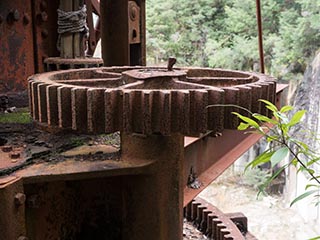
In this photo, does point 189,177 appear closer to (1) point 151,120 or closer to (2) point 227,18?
(1) point 151,120

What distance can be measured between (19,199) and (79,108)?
0.43m

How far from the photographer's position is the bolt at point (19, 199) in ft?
5.71

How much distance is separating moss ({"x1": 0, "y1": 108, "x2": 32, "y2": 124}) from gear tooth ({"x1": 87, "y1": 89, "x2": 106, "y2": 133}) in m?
1.15

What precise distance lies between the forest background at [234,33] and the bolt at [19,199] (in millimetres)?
21961

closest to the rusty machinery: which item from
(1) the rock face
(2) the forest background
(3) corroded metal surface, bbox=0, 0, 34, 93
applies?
(3) corroded metal surface, bbox=0, 0, 34, 93

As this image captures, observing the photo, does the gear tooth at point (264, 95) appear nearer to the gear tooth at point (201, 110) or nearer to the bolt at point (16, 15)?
the gear tooth at point (201, 110)

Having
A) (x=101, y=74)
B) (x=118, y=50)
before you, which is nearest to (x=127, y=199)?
(x=101, y=74)

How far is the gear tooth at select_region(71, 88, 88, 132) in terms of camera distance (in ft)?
6.03

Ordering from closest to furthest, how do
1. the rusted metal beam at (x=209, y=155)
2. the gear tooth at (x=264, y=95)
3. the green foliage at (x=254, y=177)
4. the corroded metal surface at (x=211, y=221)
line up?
the gear tooth at (x=264, y=95)
the rusted metal beam at (x=209, y=155)
the corroded metal surface at (x=211, y=221)
the green foliage at (x=254, y=177)

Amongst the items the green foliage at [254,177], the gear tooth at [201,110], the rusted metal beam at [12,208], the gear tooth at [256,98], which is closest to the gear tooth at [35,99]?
the rusted metal beam at [12,208]

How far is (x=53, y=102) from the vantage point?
1948 millimetres

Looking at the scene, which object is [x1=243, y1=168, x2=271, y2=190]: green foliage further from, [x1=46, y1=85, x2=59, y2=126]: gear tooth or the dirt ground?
[x1=46, y1=85, x2=59, y2=126]: gear tooth

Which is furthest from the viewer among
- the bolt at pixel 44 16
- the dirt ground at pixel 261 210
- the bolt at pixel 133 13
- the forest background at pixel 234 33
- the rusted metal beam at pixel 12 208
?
the forest background at pixel 234 33

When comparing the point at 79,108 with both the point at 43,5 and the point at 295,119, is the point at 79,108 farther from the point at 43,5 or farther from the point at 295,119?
the point at 43,5
